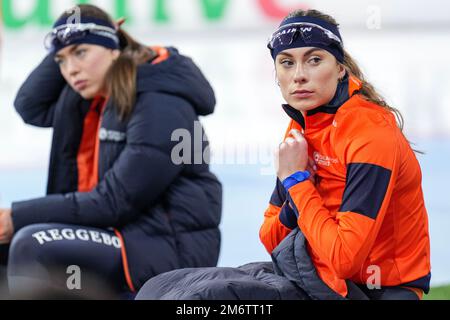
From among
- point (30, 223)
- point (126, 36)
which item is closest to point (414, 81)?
point (126, 36)

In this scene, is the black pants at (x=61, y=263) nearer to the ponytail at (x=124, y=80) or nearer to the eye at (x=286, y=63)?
the ponytail at (x=124, y=80)

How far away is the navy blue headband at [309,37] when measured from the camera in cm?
224

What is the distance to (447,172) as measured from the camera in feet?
20.1

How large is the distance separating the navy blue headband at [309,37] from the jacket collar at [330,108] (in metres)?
0.06

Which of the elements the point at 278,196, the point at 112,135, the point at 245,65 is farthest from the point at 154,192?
the point at 245,65

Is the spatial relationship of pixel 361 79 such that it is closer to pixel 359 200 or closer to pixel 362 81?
pixel 362 81

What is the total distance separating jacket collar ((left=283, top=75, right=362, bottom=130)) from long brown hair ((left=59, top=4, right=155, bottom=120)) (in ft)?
3.77

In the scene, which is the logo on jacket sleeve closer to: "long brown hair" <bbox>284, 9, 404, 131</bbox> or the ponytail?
the ponytail

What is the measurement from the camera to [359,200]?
212cm

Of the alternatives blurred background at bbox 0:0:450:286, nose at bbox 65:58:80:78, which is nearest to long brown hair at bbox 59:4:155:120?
nose at bbox 65:58:80:78

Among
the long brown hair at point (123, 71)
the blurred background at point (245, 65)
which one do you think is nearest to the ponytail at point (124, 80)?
the long brown hair at point (123, 71)

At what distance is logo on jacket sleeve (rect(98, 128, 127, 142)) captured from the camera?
3365 millimetres

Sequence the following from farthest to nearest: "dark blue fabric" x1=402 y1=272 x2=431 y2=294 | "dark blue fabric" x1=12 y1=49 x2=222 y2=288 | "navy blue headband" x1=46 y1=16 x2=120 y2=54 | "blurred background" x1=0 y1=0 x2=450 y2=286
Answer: "blurred background" x1=0 y1=0 x2=450 y2=286 → "navy blue headband" x1=46 y1=16 x2=120 y2=54 → "dark blue fabric" x1=12 y1=49 x2=222 y2=288 → "dark blue fabric" x1=402 y1=272 x2=431 y2=294

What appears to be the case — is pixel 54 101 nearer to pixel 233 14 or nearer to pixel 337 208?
pixel 337 208
